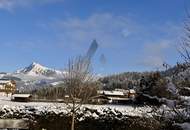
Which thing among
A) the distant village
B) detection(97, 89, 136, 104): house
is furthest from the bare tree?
detection(97, 89, 136, 104): house

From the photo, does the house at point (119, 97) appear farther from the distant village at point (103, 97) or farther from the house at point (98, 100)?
the house at point (98, 100)

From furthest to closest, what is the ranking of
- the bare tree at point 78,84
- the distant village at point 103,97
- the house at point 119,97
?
the house at point 119,97, the distant village at point 103,97, the bare tree at point 78,84

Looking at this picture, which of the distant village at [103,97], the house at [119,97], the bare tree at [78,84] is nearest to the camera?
the bare tree at [78,84]

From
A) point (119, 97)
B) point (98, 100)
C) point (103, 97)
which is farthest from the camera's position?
point (119, 97)

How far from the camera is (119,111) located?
1363 inches

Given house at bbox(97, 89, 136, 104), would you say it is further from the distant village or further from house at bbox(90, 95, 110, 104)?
house at bbox(90, 95, 110, 104)

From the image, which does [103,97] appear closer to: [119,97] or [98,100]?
[119,97]

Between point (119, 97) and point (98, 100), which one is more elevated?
point (119, 97)

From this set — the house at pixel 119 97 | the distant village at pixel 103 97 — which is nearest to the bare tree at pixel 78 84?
the distant village at pixel 103 97

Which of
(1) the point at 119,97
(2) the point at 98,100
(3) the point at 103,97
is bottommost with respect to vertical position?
(2) the point at 98,100

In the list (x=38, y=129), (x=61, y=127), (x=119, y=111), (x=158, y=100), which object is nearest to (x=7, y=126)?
(x=158, y=100)

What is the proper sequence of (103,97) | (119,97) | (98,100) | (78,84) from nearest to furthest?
(78,84) → (98,100) → (103,97) → (119,97)

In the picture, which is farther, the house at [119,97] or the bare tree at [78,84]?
the house at [119,97]

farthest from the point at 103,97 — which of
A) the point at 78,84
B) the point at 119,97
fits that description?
the point at 78,84
